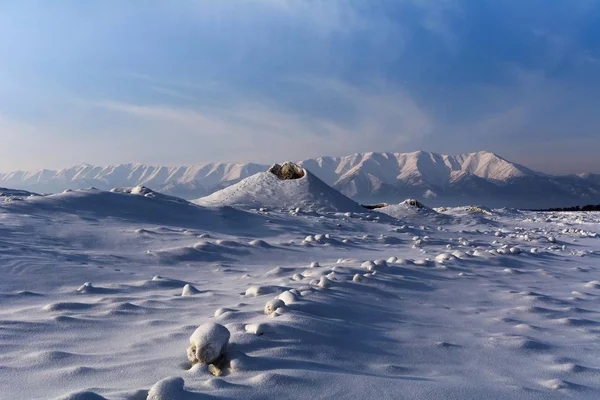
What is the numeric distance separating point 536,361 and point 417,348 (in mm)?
776

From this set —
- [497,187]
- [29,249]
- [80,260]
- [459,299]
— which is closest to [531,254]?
[459,299]

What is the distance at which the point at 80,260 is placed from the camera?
5770 mm

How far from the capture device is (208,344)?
241 centimetres

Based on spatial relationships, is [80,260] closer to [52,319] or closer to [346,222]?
[52,319]

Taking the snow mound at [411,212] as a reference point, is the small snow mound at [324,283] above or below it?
below

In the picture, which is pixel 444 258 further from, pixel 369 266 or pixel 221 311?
pixel 221 311

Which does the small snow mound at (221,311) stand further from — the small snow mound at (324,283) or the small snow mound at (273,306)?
the small snow mound at (324,283)

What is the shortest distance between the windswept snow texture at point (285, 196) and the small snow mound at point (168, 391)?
45.4 feet

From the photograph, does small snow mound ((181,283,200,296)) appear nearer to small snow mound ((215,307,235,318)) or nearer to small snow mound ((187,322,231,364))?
small snow mound ((215,307,235,318))

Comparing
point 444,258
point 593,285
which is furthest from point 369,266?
point 593,285

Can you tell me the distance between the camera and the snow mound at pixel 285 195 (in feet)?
54.2

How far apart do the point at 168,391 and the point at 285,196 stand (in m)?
15.3

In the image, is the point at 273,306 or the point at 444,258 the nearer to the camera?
the point at 273,306

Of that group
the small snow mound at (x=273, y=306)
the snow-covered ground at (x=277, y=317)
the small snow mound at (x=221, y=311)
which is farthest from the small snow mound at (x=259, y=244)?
the small snow mound at (x=273, y=306)
